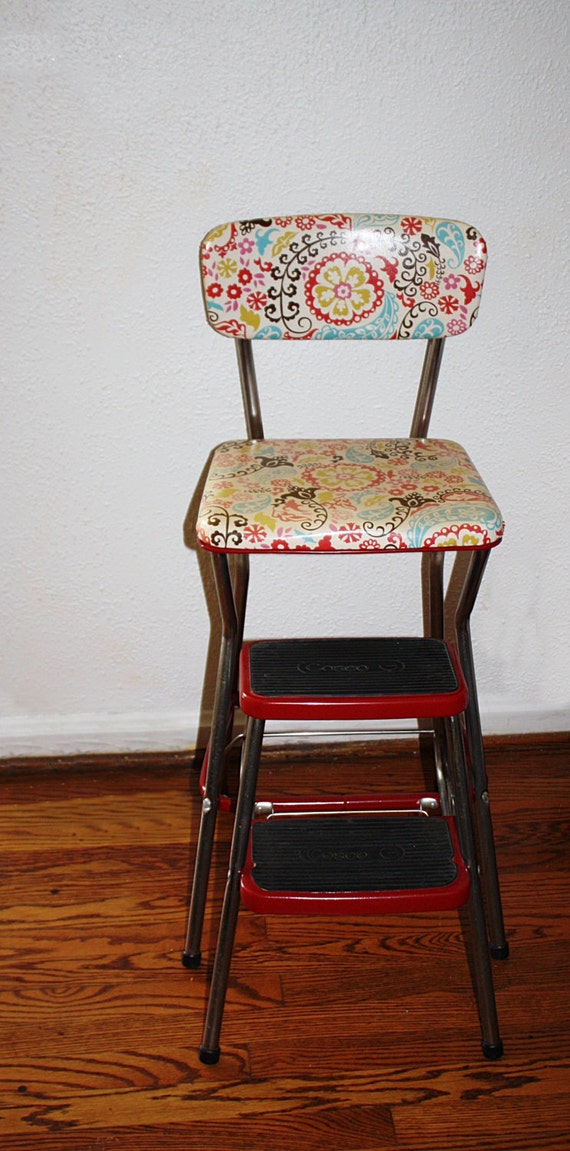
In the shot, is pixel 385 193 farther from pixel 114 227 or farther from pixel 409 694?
pixel 409 694

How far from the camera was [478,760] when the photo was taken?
130cm

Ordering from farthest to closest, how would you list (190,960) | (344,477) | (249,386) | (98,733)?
1. (98,733)
2. (190,960)
3. (249,386)
4. (344,477)

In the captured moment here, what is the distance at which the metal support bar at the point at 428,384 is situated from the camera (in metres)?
1.36

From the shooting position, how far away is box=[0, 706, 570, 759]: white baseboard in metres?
1.84

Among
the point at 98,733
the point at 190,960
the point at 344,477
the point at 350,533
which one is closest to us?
the point at 350,533

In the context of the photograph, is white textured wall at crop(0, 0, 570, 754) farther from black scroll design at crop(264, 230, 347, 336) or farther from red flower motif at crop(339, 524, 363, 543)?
red flower motif at crop(339, 524, 363, 543)

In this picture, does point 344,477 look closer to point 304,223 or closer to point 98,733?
point 304,223

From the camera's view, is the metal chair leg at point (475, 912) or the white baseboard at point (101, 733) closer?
the metal chair leg at point (475, 912)

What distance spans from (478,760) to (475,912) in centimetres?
19

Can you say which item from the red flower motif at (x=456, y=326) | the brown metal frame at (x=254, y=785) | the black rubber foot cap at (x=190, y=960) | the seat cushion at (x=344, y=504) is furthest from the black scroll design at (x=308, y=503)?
the black rubber foot cap at (x=190, y=960)

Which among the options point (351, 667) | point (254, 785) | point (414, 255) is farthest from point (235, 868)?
point (414, 255)

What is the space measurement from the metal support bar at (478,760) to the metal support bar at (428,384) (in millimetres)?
198

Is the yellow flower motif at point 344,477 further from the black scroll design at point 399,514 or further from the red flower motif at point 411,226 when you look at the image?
the red flower motif at point 411,226

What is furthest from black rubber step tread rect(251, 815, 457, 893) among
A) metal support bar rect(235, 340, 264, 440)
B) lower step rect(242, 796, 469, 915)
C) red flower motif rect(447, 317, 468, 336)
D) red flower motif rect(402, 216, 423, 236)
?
red flower motif rect(402, 216, 423, 236)
